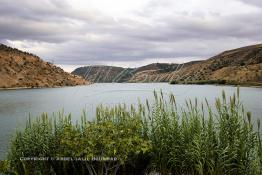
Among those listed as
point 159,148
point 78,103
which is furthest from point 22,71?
point 159,148

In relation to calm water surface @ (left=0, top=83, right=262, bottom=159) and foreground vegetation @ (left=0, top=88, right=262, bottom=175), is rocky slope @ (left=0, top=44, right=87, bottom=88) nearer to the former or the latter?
calm water surface @ (left=0, top=83, right=262, bottom=159)

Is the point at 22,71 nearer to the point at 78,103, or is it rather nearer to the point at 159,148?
the point at 78,103

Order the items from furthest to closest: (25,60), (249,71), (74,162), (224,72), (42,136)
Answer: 1. (25,60)
2. (224,72)
3. (249,71)
4. (42,136)
5. (74,162)

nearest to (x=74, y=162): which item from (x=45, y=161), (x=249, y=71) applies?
(x=45, y=161)

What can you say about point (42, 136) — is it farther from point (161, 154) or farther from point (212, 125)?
point (212, 125)

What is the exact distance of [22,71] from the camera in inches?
6900

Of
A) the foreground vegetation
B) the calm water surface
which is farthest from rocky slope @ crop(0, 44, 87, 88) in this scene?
the foreground vegetation

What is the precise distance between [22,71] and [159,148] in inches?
6785

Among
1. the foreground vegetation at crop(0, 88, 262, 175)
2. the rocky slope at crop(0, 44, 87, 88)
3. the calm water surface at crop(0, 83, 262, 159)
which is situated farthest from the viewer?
the rocky slope at crop(0, 44, 87, 88)

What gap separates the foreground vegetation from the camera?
31.7ft

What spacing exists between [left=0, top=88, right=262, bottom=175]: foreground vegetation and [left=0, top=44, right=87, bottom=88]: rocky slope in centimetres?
16174

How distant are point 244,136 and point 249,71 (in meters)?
152

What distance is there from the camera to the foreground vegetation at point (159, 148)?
967cm

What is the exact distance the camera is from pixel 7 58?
17525 centimetres
